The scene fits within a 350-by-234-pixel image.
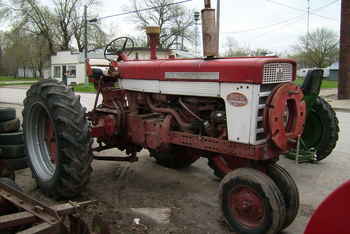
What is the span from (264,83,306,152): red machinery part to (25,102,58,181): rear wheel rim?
2479 millimetres

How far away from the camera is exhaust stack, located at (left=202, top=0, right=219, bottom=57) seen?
357cm

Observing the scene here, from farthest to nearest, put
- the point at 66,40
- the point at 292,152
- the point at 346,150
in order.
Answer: the point at 66,40
the point at 346,150
the point at 292,152

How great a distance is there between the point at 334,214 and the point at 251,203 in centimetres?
157

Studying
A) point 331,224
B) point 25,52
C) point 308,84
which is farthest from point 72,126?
point 25,52

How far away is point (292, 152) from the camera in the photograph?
5.64 metres

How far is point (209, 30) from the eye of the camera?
3600mm

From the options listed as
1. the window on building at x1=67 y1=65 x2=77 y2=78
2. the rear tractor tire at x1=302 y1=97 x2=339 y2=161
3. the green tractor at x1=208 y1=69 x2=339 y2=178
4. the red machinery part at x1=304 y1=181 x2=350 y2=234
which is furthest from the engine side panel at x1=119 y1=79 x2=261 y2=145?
the window on building at x1=67 y1=65 x2=77 y2=78

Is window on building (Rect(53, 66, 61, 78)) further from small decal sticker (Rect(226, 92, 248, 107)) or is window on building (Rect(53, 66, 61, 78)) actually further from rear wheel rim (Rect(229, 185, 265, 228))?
rear wheel rim (Rect(229, 185, 265, 228))

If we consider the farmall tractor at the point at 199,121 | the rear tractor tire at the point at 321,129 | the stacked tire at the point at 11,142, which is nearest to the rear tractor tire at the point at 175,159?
the farmall tractor at the point at 199,121

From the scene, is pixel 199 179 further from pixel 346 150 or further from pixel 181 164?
pixel 346 150

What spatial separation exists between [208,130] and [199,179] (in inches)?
54.7

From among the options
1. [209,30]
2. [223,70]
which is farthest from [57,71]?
[223,70]

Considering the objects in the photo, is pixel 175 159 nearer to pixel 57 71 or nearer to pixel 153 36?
pixel 153 36

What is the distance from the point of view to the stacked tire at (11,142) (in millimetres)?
4777
